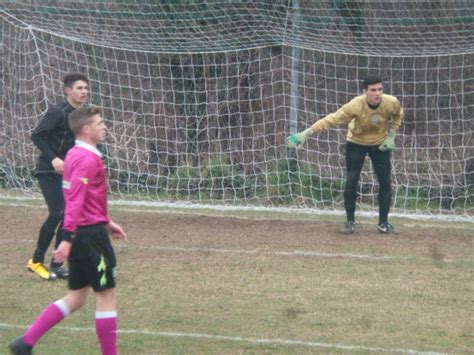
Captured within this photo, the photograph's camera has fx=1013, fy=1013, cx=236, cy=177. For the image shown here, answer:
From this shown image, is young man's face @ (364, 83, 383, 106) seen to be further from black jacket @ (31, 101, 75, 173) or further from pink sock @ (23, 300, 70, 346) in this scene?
pink sock @ (23, 300, 70, 346)

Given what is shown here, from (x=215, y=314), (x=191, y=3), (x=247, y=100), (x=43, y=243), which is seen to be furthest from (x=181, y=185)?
(x=215, y=314)

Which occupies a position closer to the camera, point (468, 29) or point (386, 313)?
point (386, 313)

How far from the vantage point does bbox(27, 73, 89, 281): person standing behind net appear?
8.66 m

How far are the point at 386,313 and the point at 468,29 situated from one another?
717cm

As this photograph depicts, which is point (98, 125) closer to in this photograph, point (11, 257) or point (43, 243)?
point (43, 243)

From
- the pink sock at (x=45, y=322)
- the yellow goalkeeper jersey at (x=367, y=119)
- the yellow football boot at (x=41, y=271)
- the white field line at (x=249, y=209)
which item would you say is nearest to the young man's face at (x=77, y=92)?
the yellow football boot at (x=41, y=271)

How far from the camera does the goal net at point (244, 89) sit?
14367mm

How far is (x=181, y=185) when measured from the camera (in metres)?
15.2

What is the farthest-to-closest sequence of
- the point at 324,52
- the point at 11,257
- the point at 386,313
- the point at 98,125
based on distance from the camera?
the point at 324,52 < the point at 11,257 < the point at 386,313 < the point at 98,125

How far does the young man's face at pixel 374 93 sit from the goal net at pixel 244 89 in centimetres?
328

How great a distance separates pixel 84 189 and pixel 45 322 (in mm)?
868

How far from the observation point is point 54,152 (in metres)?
8.85

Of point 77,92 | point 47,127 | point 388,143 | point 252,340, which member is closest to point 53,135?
point 47,127

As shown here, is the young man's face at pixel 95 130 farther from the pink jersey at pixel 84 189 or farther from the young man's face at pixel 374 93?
the young man's face at pixel 374 93
